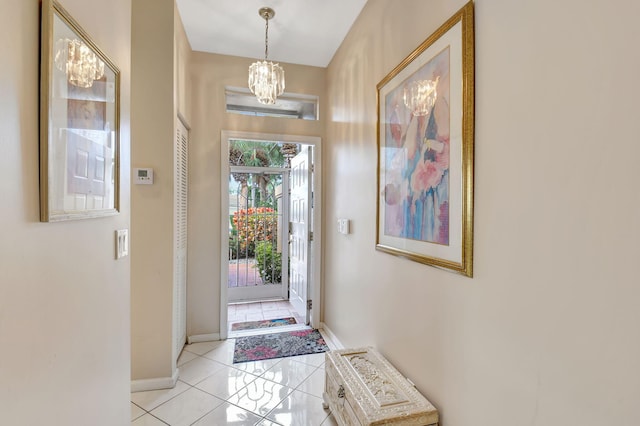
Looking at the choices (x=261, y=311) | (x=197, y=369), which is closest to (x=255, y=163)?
(x=261, y=311)

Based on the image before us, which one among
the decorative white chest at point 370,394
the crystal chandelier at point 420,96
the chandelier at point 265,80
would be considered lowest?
the decorative white chest at point 370,394

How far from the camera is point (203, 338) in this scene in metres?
2.89

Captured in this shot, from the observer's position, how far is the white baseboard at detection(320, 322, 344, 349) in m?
2.75

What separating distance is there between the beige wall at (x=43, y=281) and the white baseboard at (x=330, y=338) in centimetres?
184

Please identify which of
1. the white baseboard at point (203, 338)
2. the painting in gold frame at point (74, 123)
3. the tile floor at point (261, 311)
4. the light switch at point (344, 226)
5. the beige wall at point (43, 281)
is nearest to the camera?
the beige wall at point (43, 281)

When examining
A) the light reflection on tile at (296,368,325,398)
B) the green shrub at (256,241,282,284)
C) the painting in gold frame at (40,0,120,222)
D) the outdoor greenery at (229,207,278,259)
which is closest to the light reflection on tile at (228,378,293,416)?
the light reflection on tile at (296,368,325,398)

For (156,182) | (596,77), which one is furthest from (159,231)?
(596,77)

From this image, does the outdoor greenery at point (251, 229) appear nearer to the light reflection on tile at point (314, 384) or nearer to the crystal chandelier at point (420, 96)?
the light reflection on tile at point (314, 384)

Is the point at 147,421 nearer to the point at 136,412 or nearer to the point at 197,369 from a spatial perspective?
the point at 136,412

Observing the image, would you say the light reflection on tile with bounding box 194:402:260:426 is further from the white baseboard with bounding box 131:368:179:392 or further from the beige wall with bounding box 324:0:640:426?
the beige wall with bounding box 324:0:640:426

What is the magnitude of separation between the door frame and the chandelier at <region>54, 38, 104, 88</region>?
71.8 inches

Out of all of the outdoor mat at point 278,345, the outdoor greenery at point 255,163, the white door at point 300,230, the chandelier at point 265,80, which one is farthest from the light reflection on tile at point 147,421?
the outdoor greenery at point 255,163

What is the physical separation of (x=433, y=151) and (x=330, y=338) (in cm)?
221

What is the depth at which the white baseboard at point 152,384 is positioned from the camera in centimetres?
211
